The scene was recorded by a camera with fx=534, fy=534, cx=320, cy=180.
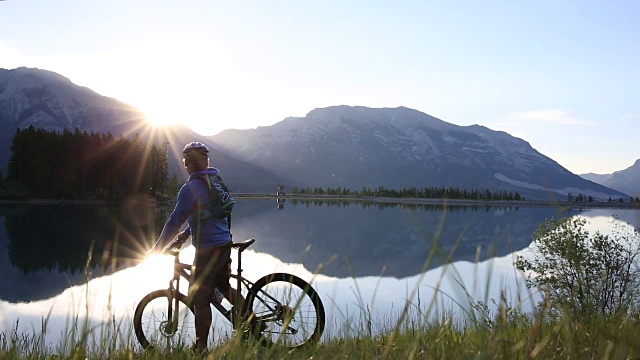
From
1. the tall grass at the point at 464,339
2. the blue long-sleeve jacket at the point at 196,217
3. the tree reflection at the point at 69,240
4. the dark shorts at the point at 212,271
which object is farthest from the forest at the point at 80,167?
the tall grass at the point at 464,339

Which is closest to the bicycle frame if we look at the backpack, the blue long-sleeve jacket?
the blue long-sleeve jacket

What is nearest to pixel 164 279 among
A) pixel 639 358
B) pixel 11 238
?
pixel 11 238

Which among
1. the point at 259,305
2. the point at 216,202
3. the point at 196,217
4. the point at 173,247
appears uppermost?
the point at 216,202

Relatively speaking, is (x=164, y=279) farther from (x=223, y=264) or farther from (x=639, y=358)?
(x=639, y=358)

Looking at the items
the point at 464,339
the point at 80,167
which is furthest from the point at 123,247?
the point at 80,167

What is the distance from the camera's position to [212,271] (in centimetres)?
656

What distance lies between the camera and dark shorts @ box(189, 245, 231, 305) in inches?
249

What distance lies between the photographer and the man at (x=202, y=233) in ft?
20.8

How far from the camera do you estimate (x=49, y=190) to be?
8894cm

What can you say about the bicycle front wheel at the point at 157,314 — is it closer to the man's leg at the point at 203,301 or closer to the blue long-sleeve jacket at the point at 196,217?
the man's leg at the point at 203,301

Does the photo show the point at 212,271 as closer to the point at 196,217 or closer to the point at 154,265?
the point at 196,217

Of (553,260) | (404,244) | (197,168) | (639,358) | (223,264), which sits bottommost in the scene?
(404,244)

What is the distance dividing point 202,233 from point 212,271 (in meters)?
0.54

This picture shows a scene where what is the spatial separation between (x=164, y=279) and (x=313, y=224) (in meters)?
46.1
